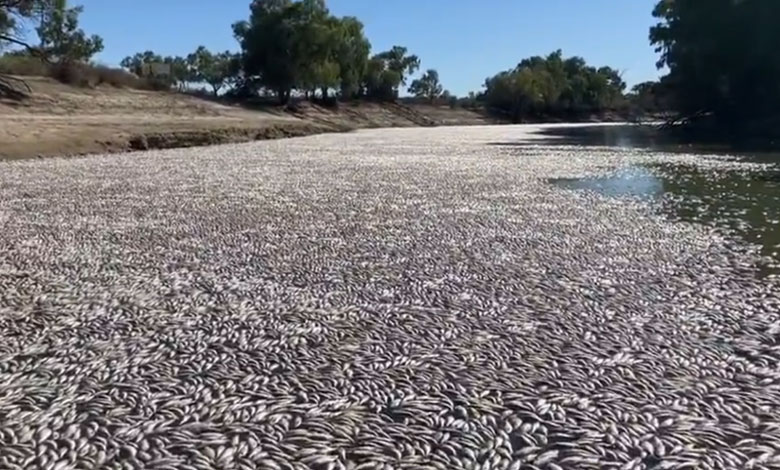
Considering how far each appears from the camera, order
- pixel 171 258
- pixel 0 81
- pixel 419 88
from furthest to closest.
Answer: pixel 419 88 → pixel 0 81 → pixel 171 258

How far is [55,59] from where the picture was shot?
46.5 metres

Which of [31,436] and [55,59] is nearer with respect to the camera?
[31,436]

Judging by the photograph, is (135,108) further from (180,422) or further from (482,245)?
(180,422)

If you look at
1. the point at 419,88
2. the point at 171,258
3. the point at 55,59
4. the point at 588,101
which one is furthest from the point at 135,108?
the point at 588,101

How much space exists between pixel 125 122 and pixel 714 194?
3177cm

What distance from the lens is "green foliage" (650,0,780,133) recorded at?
4419 cm

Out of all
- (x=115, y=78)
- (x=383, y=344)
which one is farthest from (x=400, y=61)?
(x=383, y=344)

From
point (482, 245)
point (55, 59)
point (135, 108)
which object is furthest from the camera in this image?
point (135, 108)

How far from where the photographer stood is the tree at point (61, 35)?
3712 centimetres

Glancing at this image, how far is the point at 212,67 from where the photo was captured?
91938 mm

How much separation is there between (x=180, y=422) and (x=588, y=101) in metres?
125

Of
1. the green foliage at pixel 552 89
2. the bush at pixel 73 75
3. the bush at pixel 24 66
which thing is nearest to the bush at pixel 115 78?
the bush at pixel 73 75

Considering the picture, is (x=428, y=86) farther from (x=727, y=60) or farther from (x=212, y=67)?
(x=727, y=60)

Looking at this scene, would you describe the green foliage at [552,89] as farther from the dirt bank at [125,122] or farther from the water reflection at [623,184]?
the water reflection at [623,184]
